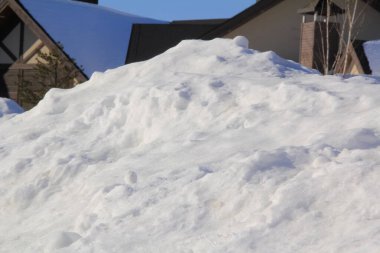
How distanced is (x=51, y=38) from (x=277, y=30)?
5560 millimetres

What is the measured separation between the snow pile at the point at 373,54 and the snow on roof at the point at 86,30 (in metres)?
6.92

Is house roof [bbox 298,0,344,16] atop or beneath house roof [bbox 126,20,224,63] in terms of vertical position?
atop

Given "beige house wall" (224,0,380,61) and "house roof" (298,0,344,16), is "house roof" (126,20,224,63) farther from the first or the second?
"house roof" (298,0,344,16)

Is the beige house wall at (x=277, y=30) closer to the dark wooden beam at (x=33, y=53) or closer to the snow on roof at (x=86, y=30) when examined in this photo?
the snow on roof at (x=86, y=30)

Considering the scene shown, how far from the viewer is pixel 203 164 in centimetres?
409

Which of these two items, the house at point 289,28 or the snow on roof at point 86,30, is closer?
the house at point 289,28

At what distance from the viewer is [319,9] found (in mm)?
13086

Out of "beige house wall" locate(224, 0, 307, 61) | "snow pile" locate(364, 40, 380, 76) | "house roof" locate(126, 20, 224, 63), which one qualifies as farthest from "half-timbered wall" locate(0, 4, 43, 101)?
"snow pile" locate(364, 40, 380, 76)

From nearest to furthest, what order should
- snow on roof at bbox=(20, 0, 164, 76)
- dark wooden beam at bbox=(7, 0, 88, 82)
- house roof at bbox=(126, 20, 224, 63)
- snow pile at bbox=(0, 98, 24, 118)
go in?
snow pile at bbox=(0, 98, 24, 118)
dark wooden beam at bbox=(7, 0, 88, 82)
snow on roof at bbox=(20, 0, 164, 76)
house roof at bbox=(126, 20, 224, 63)

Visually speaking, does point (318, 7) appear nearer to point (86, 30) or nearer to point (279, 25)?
point (279, 25)

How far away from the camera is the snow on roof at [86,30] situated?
1711 centimetres

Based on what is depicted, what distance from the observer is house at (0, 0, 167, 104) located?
1678 centimetres

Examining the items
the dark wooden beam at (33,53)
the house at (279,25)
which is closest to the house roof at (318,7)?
the house at (279,25)

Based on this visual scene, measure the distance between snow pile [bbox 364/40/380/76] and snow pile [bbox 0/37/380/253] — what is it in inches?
283
